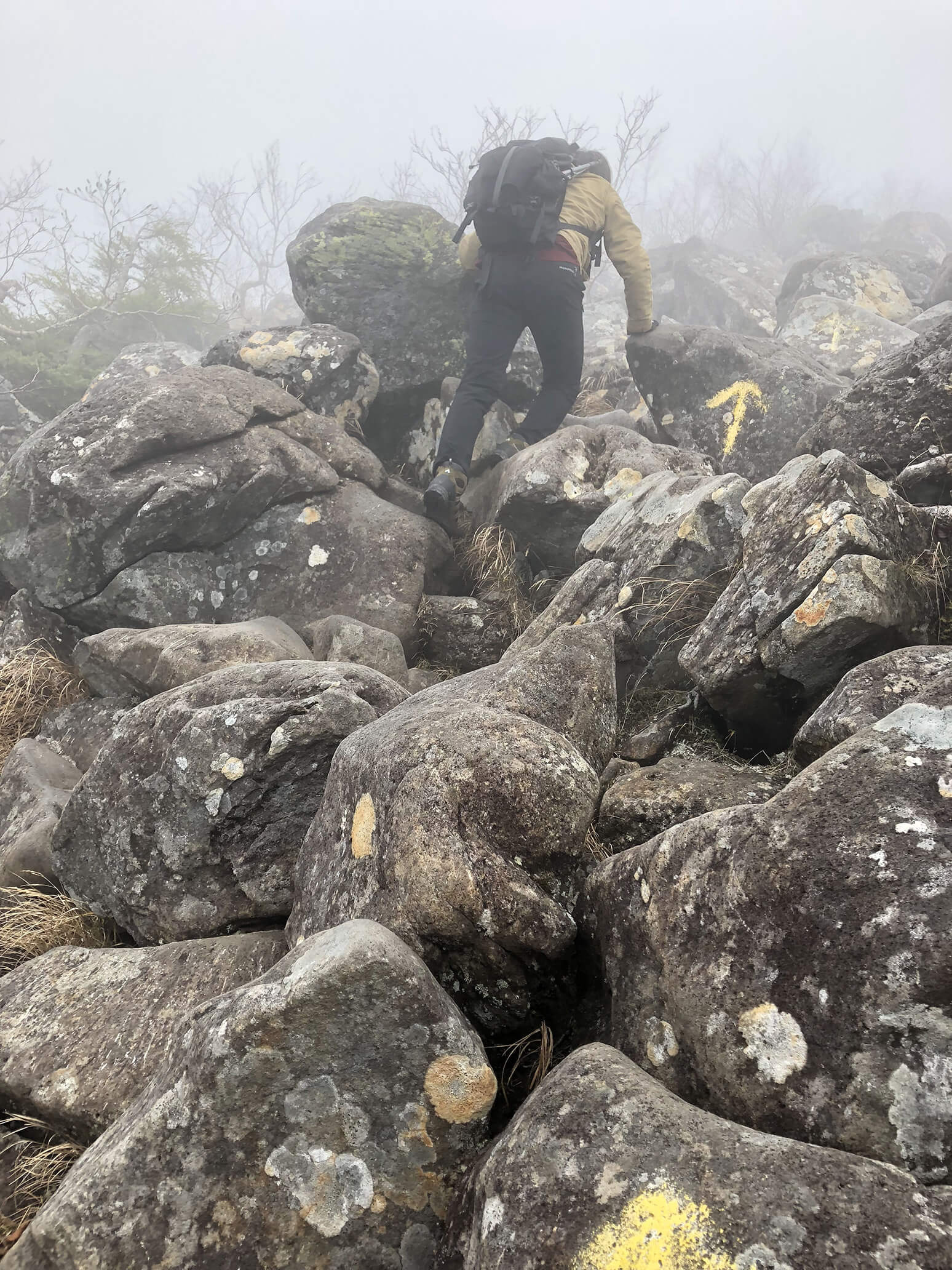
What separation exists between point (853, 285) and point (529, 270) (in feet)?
52.2

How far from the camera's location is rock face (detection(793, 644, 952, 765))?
11.6 ft

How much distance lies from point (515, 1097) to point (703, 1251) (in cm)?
126

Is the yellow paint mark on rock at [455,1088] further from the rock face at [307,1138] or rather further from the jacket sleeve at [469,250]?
the jacket sleeve at [469,250]

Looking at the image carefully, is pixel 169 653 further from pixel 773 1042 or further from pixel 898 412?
pixel 898 412

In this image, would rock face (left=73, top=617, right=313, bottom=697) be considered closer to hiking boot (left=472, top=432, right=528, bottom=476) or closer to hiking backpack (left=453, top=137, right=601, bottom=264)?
hiking boot (left=472, top=432, right=528, bottom=476)

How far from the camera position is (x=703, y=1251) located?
6.73 ft

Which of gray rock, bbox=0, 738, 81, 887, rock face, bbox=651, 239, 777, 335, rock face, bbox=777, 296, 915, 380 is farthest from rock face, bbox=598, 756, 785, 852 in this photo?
rock face, bbox=651, 239, 777, 335

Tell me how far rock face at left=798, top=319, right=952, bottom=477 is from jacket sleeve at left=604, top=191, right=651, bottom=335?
14.6 ft

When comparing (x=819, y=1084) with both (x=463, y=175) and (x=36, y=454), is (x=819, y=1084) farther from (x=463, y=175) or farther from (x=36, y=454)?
(x=463, y=175)

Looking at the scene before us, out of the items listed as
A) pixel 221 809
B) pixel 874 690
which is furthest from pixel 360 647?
pixel 874 690

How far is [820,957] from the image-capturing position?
2.55 metres

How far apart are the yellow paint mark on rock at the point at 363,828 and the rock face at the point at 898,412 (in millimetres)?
4850

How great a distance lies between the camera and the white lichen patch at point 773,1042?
99.0 inches

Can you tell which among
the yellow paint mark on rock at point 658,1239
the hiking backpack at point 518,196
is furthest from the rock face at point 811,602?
the hiking backpack at point 518,196
